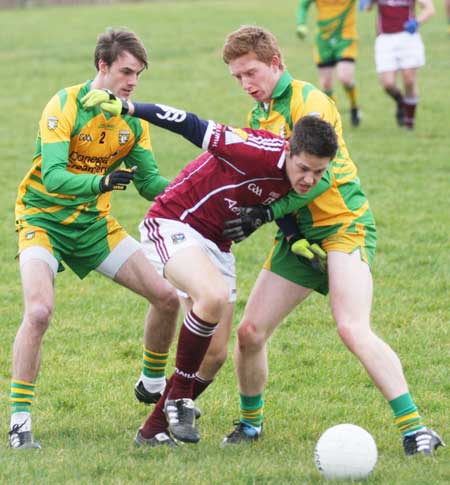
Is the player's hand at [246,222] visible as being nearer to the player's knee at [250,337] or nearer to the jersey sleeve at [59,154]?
the player's knee at [250,337]

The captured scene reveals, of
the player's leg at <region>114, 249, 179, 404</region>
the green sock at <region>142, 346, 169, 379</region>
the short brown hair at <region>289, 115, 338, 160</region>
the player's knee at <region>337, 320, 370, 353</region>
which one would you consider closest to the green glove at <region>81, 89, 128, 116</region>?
the short brown hair at <region>289, 115, 338, 160</region>

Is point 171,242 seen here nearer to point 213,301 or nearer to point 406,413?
point 213,301

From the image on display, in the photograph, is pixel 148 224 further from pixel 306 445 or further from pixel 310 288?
pixel 306 445

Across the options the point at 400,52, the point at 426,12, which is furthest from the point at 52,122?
the point at 400,52

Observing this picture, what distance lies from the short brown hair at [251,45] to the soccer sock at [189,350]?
58.2 inches

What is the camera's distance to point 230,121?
53.4 ft

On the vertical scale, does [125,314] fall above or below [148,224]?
below

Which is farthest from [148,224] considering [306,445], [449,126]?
[449,126]

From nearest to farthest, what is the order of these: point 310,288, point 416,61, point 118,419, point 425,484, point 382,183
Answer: point 425,484 → point 310,288 → point 118,419 → point 382,183 → point 416,61

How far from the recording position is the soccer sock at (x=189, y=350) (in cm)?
563

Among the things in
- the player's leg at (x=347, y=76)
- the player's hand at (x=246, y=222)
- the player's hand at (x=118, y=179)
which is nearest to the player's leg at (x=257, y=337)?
the player's hand at (x=246, y=222)

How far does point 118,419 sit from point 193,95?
42.3ft

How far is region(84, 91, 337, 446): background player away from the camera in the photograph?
5535mm

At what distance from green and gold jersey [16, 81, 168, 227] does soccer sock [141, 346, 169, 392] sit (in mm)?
919
